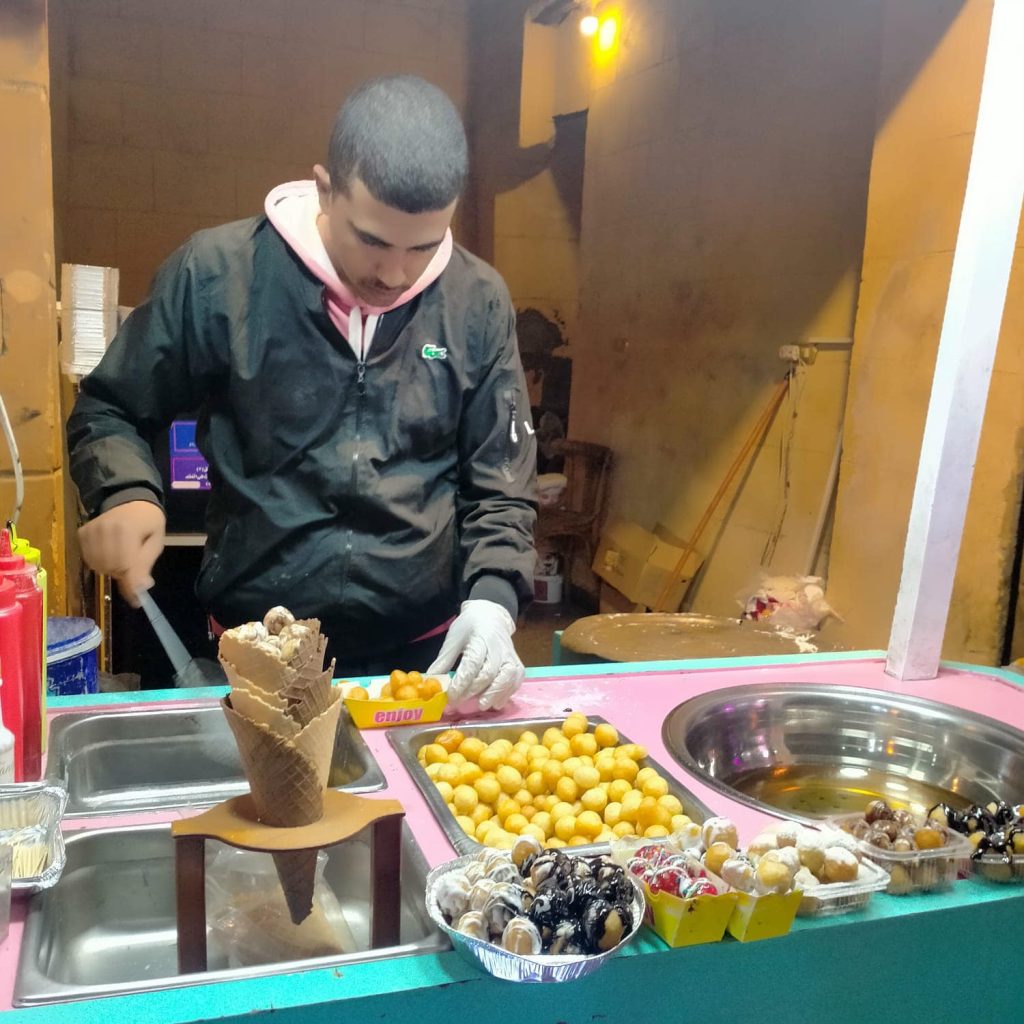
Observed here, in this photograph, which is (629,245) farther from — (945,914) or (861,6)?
(945,914)

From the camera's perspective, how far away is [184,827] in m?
0.83

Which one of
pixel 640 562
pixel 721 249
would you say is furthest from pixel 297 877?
pixel 640 562

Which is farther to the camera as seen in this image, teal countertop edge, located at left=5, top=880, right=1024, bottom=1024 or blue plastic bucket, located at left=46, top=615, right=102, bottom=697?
blue plastic bucket, located at left=46, top=615, right=102, bottom=697

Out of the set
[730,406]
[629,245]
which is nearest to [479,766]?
[730,406]

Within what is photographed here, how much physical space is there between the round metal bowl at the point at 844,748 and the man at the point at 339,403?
394mm

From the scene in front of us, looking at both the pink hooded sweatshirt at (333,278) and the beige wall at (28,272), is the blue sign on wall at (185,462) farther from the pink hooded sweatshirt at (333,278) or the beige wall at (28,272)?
the pink hooded sweatshirt at (333,278)

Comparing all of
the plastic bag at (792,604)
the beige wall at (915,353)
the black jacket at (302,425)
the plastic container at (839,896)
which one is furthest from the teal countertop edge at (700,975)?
the plastic bag at (792,604)

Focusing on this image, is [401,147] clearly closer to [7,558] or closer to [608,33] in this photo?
[7,558]

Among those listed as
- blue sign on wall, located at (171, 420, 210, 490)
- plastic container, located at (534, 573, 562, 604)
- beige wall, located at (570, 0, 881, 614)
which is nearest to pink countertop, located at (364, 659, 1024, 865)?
blue sign on wall, located at (171, 420, 210, 490)

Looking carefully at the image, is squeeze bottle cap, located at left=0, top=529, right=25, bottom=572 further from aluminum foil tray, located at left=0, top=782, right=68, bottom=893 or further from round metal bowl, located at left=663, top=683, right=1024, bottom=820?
round metal bowl, located at left=663, top=683, right=1024, bottom=820

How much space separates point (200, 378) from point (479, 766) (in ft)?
2.78

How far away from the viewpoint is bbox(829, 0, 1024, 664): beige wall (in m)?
2.80

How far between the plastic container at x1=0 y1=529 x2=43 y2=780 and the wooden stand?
30 cm

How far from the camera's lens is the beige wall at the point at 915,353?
9.18 feet
